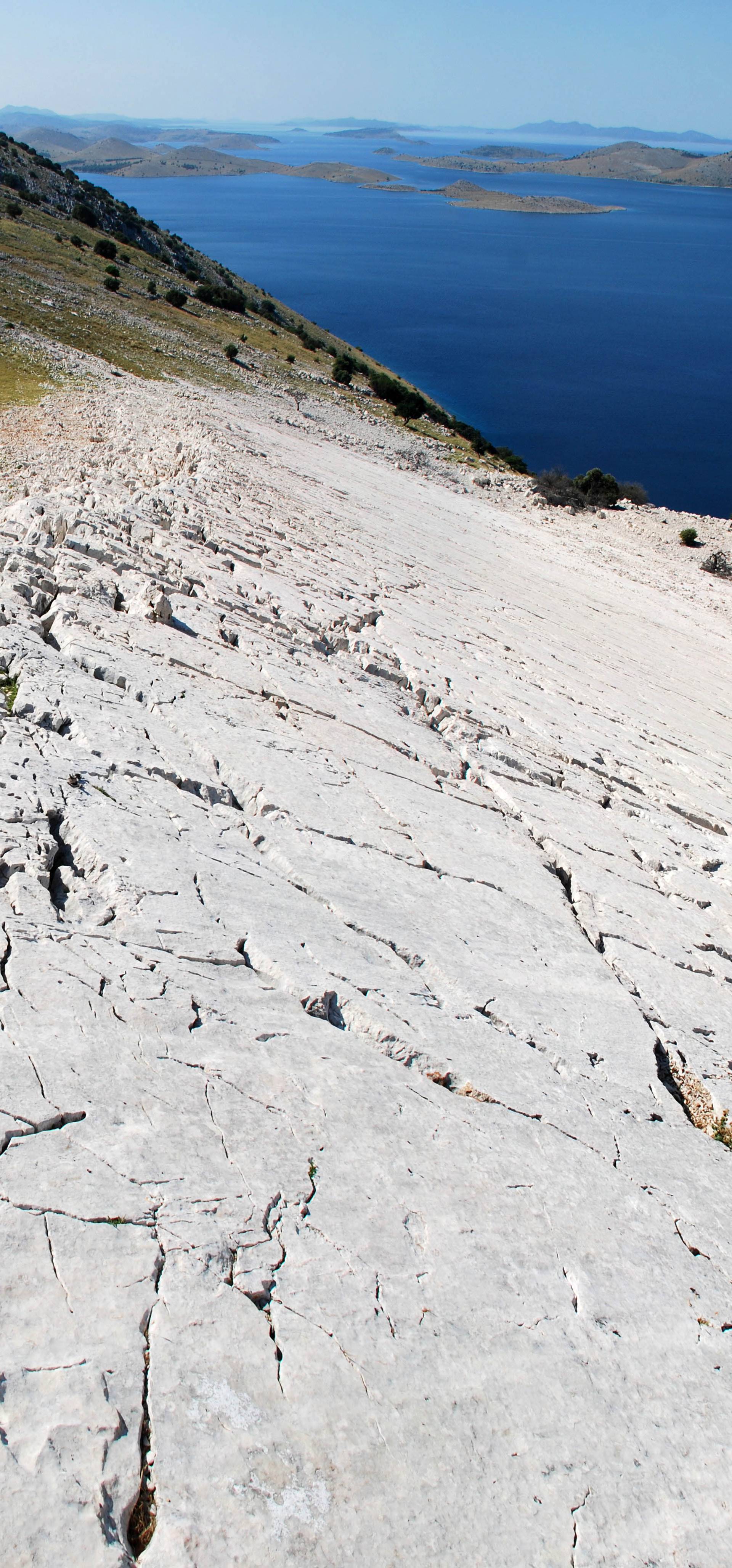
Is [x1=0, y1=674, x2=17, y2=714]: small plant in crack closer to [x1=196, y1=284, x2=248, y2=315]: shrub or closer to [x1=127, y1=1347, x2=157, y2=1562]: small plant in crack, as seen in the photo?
[x1=127, y1=1347, x2=157, y2=1562]: small plant in crack

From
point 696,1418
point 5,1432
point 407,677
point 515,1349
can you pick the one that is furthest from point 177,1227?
point 407,677

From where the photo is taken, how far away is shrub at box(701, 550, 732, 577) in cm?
3959

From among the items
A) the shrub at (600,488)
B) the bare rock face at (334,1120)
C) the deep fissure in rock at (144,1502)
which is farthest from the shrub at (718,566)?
the deep fissure in rock at (144,1502)

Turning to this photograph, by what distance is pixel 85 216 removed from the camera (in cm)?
7000

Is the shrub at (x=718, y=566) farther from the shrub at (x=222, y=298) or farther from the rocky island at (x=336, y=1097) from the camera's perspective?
the shrub at (x=222, y=298)

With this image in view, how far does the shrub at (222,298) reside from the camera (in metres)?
62.6

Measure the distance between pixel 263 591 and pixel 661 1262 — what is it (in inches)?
582

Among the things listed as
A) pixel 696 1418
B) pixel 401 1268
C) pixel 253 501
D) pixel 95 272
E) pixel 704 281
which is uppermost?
pixel 704 281

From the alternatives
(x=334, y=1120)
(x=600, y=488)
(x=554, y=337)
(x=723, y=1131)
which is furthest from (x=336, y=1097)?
(x=554, y=337)

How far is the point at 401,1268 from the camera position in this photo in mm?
5543

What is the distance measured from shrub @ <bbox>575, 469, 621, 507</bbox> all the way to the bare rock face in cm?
3805

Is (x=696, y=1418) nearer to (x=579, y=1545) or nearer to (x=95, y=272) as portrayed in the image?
(x=579, y=1545)

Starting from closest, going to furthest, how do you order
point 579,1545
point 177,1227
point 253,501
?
point 579,1545 → point 177,1227 → point 253,501

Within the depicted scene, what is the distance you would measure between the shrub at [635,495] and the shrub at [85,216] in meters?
51.4
